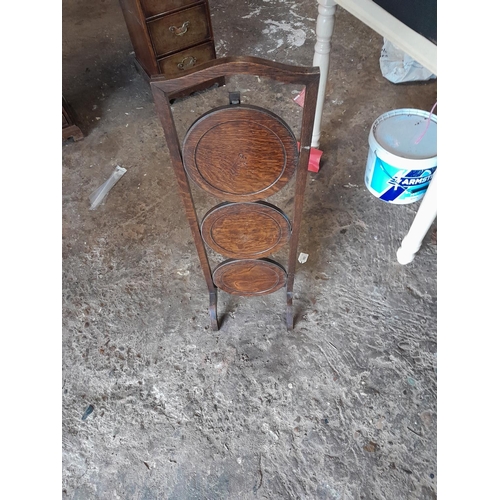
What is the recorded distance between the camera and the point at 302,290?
148 cm

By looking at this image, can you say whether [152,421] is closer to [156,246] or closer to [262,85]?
[156,246]

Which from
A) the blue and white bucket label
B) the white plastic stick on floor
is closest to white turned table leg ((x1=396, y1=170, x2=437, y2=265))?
the blue and white bucket label

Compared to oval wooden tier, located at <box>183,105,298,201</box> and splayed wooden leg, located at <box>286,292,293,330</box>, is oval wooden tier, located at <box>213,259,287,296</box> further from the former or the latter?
oval wooden tier, located at <box>183,105,298,201</box>

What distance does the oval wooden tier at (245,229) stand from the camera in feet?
2.99

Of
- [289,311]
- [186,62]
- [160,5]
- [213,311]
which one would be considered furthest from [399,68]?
[213,311]

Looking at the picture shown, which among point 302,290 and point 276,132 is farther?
point 302,290

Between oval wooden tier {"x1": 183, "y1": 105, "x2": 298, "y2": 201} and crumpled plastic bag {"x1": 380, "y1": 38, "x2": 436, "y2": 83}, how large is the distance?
1.54m

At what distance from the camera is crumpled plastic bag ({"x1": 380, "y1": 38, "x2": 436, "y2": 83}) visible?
2000mm

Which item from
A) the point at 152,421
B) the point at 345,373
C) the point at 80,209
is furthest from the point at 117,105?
the point at 345,373

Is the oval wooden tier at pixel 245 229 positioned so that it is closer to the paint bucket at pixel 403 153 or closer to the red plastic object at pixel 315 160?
the paint bucket at pixel 403 153

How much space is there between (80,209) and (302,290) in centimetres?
96

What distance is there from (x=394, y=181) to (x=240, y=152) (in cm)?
96

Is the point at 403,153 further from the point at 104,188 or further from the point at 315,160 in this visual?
the point at 104,188

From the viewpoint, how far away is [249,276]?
45.5 inches
